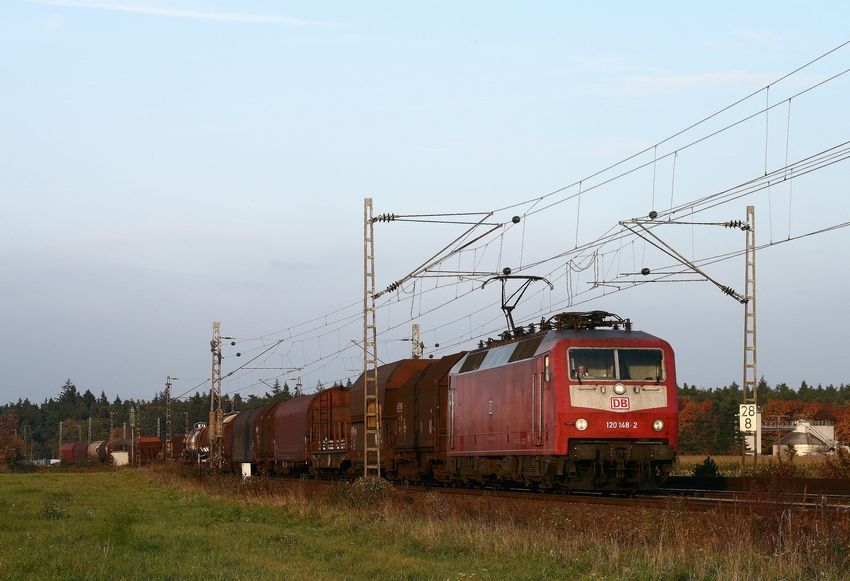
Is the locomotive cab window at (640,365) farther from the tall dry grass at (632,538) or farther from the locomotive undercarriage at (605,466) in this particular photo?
the tall dry grass at (632,538)

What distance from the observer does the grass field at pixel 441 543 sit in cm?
1318

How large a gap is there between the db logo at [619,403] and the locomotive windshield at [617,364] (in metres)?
0.47

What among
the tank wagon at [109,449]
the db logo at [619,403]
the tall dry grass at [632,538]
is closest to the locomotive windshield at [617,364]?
the db logo at [619,403]

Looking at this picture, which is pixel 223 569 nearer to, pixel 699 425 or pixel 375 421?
pixel 375 421

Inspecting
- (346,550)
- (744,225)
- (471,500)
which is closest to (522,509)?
(471,500)

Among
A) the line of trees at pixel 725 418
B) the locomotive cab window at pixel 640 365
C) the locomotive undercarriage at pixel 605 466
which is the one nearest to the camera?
the locomotive undercarriage at pixel 605 466

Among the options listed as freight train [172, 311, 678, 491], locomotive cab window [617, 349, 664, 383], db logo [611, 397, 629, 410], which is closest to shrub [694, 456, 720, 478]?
freight train [172, 311, 678, 491]

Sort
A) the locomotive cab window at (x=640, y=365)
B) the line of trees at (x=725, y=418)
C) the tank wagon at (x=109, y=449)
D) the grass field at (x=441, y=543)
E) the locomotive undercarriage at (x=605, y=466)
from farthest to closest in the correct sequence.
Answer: the line of trees at (x=725, y=418) < the tank wagon at (x=109, y=449) < the locomotive cab window at (x=640, y=365) < the locomotive undercarriage at (x=605, y=466) < the grass field at (x=441, y=543)

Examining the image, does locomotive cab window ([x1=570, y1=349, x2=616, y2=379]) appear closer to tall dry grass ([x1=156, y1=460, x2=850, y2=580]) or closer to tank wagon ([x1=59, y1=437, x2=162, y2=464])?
tall dry grass ([x1=156, y1=460, x2=850, y2=580])

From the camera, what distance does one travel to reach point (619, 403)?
23.0 metres

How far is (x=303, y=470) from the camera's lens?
175 feet

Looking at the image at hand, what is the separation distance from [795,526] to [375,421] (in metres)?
20.9

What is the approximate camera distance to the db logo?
22973 millimetres

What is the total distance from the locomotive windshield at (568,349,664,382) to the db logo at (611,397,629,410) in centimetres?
47
